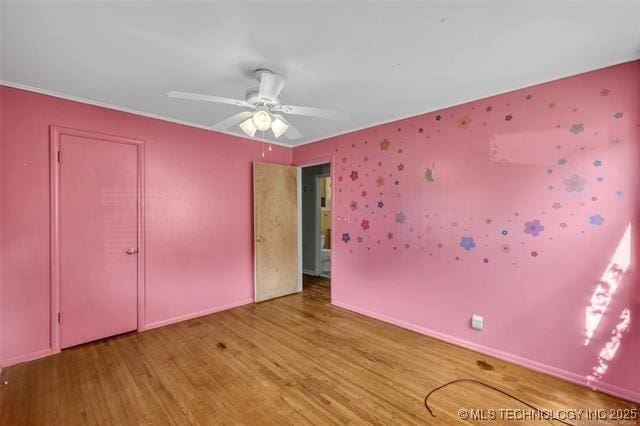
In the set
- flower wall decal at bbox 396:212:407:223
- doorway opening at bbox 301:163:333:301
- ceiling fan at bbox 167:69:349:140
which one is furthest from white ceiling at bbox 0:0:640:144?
doorway opening at bbox 301:163:333:301

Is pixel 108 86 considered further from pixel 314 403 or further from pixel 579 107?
pixel 579 107

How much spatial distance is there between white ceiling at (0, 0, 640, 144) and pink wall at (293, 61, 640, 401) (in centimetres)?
34

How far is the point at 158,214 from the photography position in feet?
10.3

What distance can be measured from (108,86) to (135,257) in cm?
166

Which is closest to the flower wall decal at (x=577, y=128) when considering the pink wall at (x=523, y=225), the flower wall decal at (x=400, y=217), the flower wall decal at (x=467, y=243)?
the pink wall at (x=523, y=225)

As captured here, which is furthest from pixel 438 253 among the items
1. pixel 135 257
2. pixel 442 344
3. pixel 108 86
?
pixel 108 86

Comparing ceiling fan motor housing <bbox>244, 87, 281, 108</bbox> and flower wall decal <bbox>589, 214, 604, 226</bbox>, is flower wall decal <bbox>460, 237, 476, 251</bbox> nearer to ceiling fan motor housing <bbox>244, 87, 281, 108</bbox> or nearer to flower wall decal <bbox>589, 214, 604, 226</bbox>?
flower wall decal <bbox>589, 214, 604, 226</bbox>

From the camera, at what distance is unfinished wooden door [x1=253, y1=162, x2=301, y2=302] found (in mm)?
3977

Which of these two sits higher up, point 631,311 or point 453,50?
point 453,50

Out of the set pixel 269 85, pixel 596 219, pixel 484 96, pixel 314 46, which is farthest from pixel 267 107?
pixel 596 219

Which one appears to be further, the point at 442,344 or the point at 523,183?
the point at 442,344

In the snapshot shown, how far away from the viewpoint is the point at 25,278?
2.39 metres

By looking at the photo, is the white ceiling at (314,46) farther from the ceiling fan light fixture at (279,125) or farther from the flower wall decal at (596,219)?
the flower wall decal at (596,219)

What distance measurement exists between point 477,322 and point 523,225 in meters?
0.97
